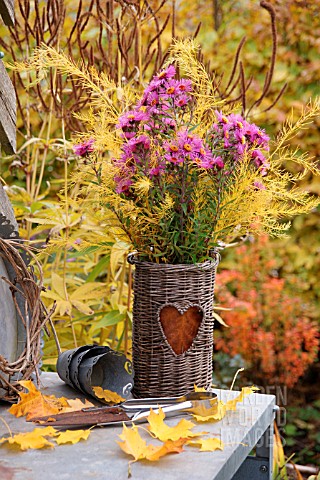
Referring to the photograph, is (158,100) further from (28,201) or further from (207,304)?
(28,201)

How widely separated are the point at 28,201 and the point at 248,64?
165 cm

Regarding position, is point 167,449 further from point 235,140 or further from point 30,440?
point 235,140

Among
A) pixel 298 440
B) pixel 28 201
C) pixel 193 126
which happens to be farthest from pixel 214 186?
pixel 298 440

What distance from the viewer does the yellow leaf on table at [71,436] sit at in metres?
1.06

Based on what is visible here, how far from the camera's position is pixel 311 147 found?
3.28 meters

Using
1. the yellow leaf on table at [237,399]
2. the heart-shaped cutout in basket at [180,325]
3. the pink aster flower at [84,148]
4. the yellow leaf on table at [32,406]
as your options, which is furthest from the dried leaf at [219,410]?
the pink aster flower at [84,148]

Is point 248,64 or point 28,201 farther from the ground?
point 248,64

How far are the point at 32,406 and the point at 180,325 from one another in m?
0.29

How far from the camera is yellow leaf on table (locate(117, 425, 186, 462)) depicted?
101 centimetres

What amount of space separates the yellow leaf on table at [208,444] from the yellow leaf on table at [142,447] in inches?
1.1

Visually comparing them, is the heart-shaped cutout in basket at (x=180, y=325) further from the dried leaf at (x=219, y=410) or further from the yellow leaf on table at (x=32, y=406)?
the yellow leaf on table at (x=32, y=406)

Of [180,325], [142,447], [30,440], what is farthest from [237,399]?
[30,440]

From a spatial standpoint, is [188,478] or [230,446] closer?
[188,478]

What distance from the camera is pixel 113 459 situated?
1015 millimetres
